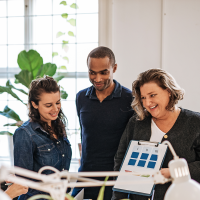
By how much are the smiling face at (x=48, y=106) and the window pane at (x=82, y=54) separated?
1703 millimetres

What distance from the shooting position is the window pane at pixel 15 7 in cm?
330

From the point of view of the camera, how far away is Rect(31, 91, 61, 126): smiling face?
1498 millimetres

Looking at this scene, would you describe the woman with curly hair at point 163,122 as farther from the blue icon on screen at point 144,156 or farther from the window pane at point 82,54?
the window pane at point 82,54

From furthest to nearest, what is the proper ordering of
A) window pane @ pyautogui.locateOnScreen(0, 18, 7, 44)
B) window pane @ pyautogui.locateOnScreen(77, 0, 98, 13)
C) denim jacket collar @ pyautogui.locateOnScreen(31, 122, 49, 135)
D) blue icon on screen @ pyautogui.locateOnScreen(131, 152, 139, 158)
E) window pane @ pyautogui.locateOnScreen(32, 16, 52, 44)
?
window pane @ pyautogui.locateOnScreen(0, 18, 7, 44)
window pane @ pyautogui.locateOnScreen(32, 16, 52, 44)
window pane @ pyautogui.locateOnScreen(77, 0, 98, 13)
denim jacket collar @ pyautogui.locateOnScreen(31, 122, 49, 135)
blue icon on screen @ pyautogui.locateOnScreen(131, 152, 139, 158)

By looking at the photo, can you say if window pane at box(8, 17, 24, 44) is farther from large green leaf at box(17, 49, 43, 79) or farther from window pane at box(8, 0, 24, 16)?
large green leaf at box(17, 49, 43, 79)

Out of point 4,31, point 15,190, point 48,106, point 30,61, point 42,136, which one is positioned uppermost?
point 4,31

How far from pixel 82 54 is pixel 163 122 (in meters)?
1.98

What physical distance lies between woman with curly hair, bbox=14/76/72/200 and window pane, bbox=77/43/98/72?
5.41 ft

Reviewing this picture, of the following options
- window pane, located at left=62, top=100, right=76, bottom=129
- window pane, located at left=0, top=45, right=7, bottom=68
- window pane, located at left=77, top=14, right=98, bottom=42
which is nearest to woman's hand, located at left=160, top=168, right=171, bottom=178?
window pane, located at left=62, top=100, right=76, bottom=129

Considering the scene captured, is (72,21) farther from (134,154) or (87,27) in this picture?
(134,154)

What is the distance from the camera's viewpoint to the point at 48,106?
1507mm

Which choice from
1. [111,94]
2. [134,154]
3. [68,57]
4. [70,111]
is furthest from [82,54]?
[134,154]

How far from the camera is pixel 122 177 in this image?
126 centimetres

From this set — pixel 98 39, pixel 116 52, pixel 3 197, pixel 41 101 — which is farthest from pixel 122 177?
pixel 98 39
